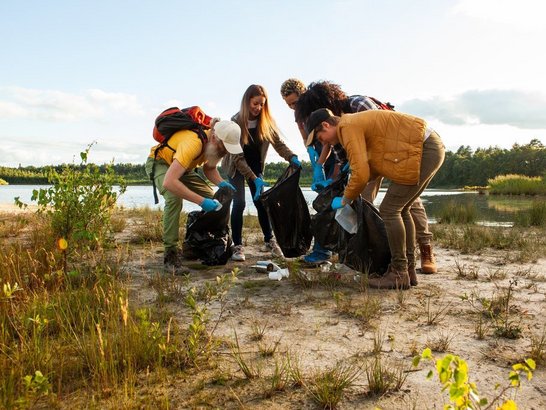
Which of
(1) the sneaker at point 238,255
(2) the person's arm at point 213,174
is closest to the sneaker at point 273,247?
(1) the sneaker at point 238,255

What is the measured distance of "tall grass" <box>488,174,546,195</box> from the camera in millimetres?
22281

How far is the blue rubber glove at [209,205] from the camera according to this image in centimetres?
412

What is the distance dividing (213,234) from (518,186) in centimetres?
2440

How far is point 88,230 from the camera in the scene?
12.5ft

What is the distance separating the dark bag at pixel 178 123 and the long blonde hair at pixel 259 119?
0.50 m

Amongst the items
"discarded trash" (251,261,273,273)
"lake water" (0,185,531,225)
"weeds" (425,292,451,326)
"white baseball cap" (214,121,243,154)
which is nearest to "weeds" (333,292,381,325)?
"weeds" (425,292,451,326)

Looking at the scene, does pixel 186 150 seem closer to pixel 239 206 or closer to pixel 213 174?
pixel 213 174

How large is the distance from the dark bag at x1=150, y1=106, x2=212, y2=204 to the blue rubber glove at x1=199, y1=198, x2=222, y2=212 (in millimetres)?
572

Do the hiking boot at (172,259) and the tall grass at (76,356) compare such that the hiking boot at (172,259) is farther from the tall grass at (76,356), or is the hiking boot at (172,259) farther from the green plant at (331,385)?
the green plant at (331,385)

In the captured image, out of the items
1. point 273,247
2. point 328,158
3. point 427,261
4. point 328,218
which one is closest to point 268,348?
point 328,218

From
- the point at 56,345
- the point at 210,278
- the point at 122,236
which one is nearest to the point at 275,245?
the point at 210,278

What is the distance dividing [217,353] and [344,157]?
261cm

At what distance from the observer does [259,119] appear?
4.83 meters

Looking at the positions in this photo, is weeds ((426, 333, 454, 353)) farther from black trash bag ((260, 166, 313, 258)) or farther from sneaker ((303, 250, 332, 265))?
black trash bag ((260, 166, 313, 258))
